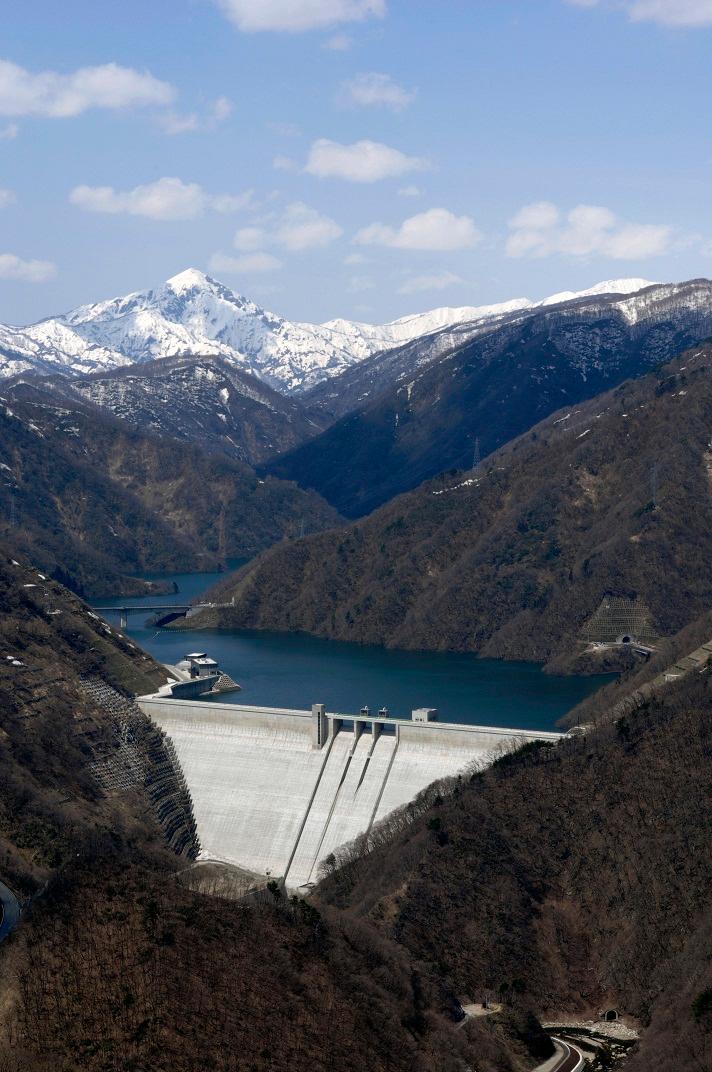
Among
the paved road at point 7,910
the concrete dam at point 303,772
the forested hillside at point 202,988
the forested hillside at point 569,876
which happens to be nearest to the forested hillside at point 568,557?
the concrete dam at point 303,772

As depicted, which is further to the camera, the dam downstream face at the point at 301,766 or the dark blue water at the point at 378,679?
the dark blue water at the point at 378,679

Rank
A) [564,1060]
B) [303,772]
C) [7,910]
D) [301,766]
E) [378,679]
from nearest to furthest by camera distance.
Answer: [7,910] → [564,1060] → [303,772] → [301,766] → [378,679]

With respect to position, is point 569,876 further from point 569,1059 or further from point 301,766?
point 301,766

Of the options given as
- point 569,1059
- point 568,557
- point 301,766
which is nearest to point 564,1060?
point 569,1059

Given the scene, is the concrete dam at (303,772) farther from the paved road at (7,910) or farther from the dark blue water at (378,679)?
the paved road at (7,910)

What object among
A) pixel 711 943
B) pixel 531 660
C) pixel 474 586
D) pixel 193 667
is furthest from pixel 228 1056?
pixel 474 586

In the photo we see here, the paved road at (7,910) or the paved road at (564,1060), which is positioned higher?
the paved road at (7,910)
